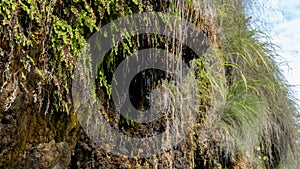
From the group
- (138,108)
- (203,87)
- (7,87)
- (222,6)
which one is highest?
(222,6)

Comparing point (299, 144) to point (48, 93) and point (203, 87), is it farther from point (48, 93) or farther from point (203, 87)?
point (48, 93)

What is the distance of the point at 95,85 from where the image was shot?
1280mm

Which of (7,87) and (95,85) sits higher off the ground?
(95,85)

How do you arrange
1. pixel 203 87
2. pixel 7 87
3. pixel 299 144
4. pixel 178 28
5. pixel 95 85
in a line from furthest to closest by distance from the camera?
pixel 299 144 < pixel 203 87 < pixel 178 28 < pixel 95 85 < pixel 7 87

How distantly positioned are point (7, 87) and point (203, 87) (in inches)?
52.0

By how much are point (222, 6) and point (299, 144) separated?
166cm

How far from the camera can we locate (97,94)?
1312 millimetres

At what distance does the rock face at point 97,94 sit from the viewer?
3.06ft

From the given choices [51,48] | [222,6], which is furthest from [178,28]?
[222,6]

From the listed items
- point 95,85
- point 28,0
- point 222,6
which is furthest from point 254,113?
point 28,0

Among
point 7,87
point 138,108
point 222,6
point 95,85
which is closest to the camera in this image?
point 7,87

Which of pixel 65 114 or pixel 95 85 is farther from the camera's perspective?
pixel 95 85

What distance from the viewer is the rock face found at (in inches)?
36.7

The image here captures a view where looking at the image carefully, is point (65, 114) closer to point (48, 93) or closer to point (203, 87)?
point (48, 93)
